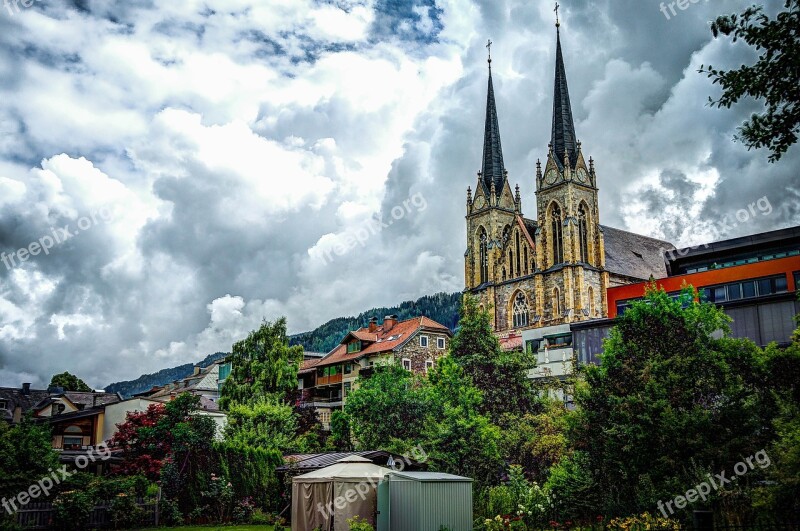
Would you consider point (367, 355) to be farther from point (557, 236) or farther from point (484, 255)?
point (484, 255)

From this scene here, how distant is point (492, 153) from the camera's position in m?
97.0

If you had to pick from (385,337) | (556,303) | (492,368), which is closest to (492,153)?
(556,303)

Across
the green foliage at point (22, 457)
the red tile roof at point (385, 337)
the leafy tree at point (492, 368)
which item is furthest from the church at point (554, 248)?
the green foliage at point (22, 457)

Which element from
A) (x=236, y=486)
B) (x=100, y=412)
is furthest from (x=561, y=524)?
(x=100, y=412)

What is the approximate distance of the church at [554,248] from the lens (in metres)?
79.1

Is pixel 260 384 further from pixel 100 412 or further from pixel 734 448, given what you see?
pixel 734 448

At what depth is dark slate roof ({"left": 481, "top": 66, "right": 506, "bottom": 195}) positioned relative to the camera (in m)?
95.4

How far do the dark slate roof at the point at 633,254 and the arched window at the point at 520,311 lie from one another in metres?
10.3

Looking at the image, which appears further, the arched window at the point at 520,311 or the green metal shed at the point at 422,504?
the arched window at the point at 520,311

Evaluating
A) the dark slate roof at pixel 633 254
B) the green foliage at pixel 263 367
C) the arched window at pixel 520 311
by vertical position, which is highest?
the dark slate roof at pixel 633 254

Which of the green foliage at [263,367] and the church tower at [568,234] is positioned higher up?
the church tower at [568,234]

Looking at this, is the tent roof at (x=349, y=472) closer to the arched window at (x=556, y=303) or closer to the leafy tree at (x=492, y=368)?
the leafy tree at (x=492, y=368)

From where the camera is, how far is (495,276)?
87625mm

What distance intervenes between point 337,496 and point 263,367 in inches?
1129
